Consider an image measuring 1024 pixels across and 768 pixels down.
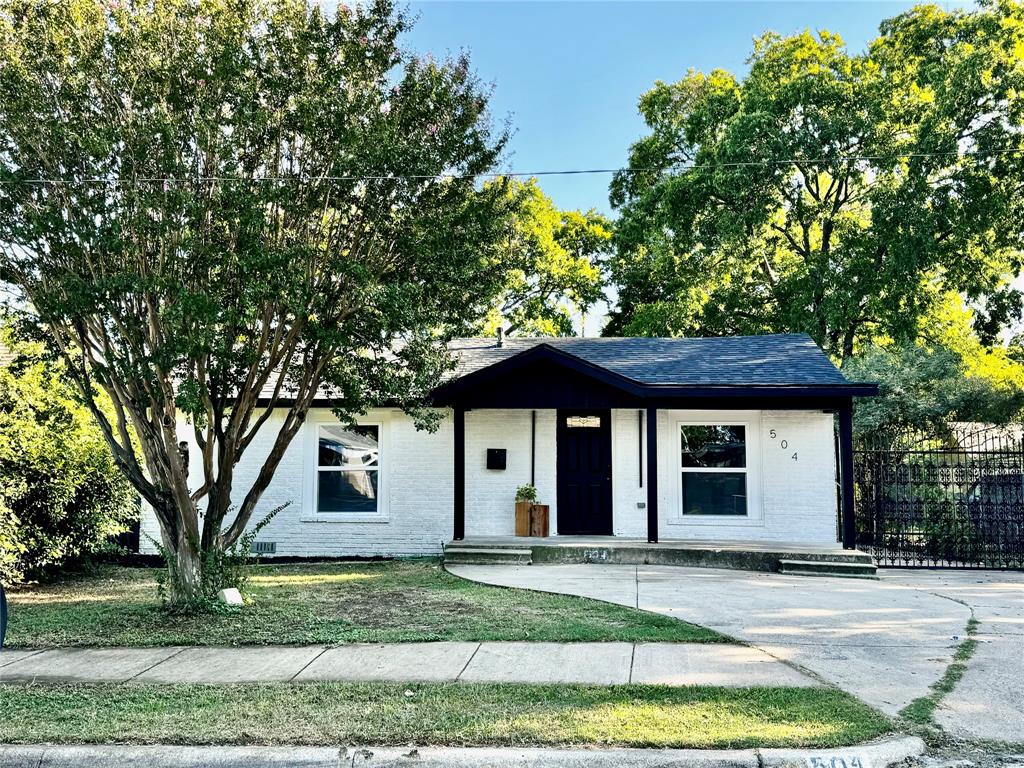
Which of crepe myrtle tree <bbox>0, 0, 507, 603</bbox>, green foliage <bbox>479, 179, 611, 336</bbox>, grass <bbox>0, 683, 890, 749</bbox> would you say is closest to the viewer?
grass <bbox>0, 683, 890, 749</bbox>

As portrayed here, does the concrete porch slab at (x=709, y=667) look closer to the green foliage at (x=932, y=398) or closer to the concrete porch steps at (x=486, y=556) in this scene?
the concrete porch steps at (x=486, y=556)

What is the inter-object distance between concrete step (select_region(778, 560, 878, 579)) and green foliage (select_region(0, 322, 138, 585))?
34.6ft

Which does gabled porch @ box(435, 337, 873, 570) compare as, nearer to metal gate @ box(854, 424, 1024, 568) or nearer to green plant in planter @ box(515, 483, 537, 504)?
green plant in planter @ box(515, 483, 537, 504)

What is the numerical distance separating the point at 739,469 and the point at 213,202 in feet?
33.7

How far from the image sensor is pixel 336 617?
30.0 ft

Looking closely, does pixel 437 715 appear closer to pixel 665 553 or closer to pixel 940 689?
pixel 940 689

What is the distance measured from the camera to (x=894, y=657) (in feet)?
24.1

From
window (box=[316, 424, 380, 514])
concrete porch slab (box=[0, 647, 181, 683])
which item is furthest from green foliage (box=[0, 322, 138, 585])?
concrete porch slab (box=[0, 647, 181, 683])

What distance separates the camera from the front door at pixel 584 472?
1532 cm

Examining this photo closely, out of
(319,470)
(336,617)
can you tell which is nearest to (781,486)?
(319,470)

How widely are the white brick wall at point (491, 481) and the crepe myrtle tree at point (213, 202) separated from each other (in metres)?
4.81

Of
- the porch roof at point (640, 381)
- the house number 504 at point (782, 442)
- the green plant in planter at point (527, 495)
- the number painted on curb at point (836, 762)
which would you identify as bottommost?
the number painted on curb at point (836, 762)

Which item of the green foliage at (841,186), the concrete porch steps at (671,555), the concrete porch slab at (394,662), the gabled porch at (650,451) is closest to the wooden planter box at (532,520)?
the gabled porch at (650,451)

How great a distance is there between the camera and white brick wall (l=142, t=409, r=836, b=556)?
15.0 meters
